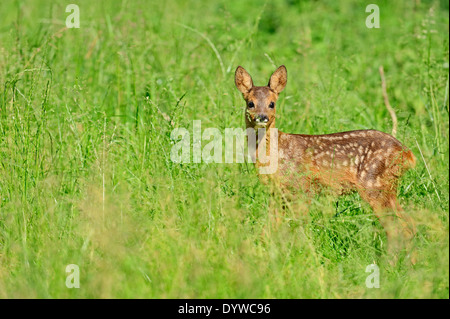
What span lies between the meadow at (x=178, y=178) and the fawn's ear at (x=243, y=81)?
0.17m

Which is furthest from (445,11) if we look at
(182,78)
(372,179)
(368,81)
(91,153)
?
(91,153)

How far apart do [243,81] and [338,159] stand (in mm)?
909

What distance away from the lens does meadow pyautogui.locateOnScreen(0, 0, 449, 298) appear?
13.4 ft

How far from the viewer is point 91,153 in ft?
17.6

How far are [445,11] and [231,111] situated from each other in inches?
187

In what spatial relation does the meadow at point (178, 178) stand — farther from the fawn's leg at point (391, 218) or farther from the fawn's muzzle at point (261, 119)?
the fawn's muzzle at point (261, 119)

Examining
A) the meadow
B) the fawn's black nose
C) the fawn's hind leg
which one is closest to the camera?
the meadow

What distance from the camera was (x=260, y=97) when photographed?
5434 millimetres

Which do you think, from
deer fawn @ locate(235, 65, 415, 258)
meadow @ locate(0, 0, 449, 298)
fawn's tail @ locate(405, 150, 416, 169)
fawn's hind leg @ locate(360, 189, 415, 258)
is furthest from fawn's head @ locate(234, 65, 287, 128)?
fawn's tail @ locate(405, 150, 416, 169)

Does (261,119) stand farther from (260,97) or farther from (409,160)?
(409,160)

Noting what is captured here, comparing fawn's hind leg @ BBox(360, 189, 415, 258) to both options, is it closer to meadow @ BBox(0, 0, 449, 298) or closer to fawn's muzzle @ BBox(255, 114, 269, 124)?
meadow @ BBox(0, 0, 449, 298)

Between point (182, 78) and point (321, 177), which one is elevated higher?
point (182, 78)

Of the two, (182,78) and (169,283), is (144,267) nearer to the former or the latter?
(169,283)

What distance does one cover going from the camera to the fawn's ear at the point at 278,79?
561cm
